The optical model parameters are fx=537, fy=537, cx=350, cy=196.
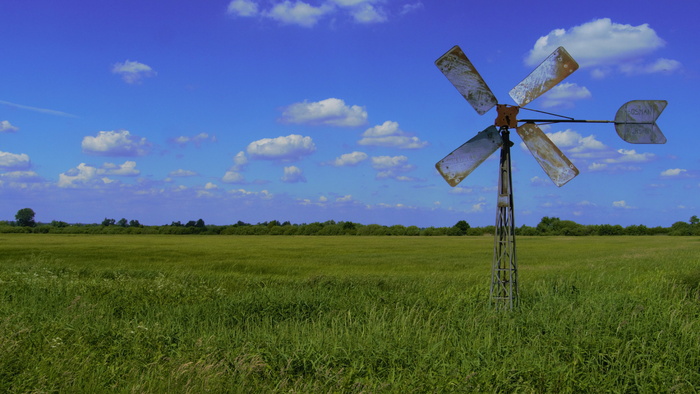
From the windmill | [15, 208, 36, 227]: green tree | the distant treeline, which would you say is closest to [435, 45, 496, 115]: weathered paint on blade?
the windmill

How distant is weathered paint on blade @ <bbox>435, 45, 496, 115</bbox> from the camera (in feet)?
30.8

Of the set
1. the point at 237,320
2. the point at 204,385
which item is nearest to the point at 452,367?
the point at 204,385

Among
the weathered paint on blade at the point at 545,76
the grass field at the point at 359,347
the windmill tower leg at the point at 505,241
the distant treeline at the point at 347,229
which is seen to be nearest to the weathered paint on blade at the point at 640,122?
the weathered paint on blade at the point at 545,76

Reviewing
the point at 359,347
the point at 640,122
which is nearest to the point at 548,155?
the point at 640,122

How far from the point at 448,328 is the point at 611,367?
2.20 m

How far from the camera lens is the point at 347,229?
77250mm

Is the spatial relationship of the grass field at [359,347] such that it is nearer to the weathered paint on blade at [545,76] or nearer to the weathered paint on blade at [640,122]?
the weathered paint on blade at [640,122]

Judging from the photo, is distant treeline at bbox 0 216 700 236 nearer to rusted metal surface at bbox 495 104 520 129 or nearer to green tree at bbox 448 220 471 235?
green tree at bbox 448 220 471 235

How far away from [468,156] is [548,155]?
4.42ft

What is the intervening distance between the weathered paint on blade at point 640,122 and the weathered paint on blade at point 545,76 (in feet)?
4.41

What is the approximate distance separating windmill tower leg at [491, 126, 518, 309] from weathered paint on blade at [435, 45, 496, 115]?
0.57 m

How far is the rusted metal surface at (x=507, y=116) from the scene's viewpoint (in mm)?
9398

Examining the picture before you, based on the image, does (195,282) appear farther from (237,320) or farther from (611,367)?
(611,367)

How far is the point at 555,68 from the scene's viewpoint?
9375 mm
